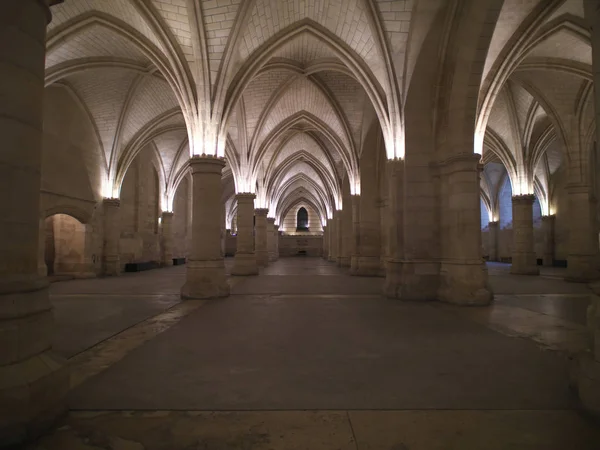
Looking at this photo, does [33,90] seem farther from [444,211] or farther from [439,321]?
[444,211]

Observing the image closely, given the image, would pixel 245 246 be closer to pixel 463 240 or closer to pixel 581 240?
pixel 463 240

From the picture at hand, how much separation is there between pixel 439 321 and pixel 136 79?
Answer: 1424 cm

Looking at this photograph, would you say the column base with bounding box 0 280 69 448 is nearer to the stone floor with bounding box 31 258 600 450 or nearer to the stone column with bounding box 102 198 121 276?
the stone floor with bounding box 31 258 600 450

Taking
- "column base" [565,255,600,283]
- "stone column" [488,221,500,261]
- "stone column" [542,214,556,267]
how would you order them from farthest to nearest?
1. "stone column" [488,221,500,261]
2. "stone column" [542,214,556,267]
3. "column base" [565,255,600,283]

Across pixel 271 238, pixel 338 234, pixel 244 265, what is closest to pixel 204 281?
pixel 244 265

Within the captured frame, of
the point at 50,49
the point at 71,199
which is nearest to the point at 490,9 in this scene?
the point at 50,49

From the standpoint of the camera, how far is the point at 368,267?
16.7 meters

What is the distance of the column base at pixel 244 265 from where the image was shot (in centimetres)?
1695

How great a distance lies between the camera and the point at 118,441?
2449 millimetres

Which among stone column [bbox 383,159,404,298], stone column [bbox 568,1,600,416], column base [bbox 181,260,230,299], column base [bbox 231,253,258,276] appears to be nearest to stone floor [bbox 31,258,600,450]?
stone column [bbox 568,1,600,416]

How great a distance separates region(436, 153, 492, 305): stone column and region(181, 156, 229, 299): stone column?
223 inches

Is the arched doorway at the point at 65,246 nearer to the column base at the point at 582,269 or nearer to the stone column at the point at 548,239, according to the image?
the column base at the point at 582,269

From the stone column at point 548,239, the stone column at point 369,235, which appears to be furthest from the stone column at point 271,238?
the stone column at point 548,239

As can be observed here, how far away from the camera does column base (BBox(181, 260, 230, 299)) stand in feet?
31.4
